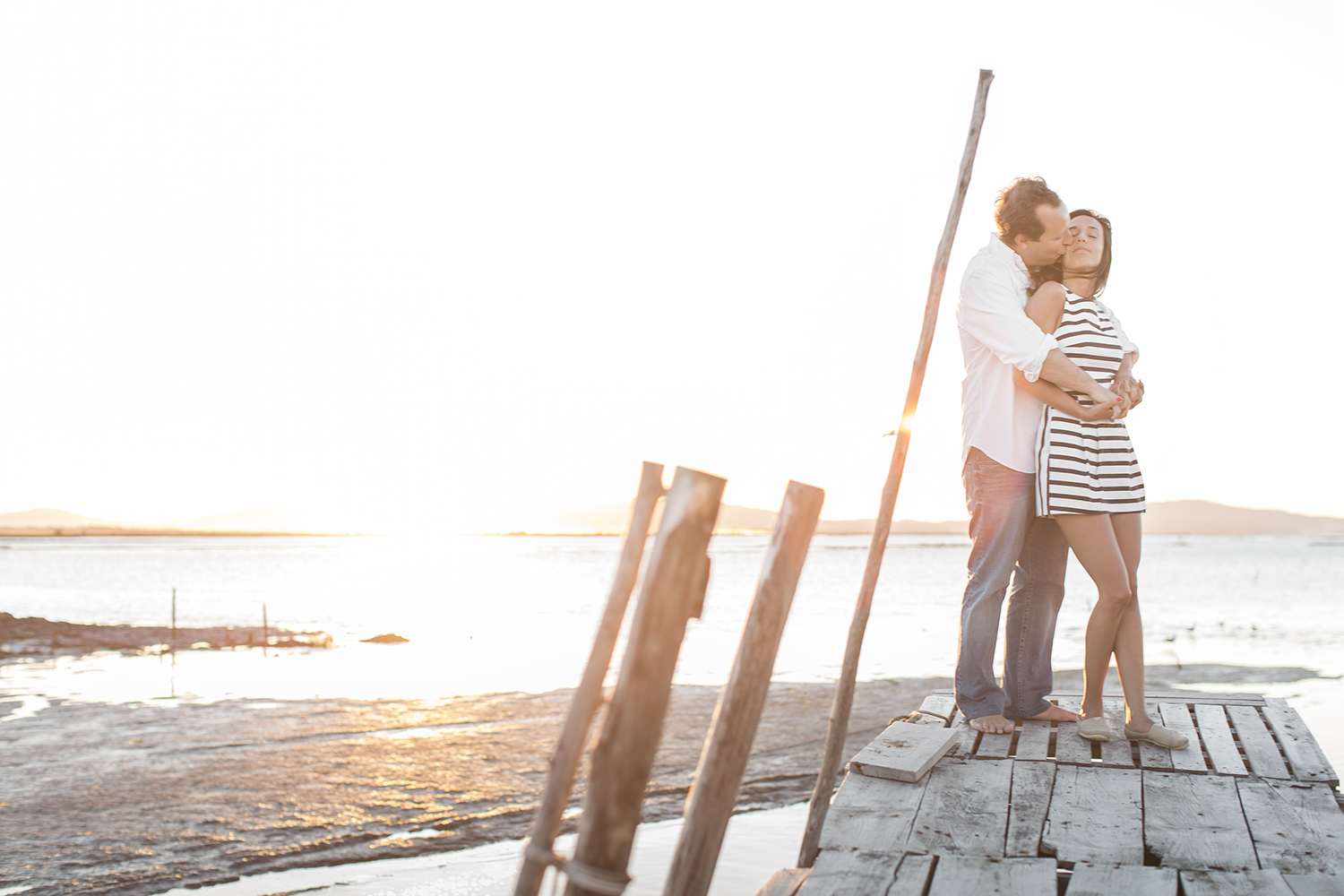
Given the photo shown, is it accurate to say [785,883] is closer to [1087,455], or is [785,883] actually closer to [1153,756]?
[1153,756]

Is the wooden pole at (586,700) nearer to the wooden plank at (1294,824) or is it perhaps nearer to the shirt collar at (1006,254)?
the wooden plank at (1294,824)

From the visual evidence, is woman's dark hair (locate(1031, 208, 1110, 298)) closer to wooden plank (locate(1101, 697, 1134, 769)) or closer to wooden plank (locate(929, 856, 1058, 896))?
wooden plank (locate(1101, 697, 1134, 769))

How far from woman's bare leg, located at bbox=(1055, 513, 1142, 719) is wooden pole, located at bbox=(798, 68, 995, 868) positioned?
2.41ft

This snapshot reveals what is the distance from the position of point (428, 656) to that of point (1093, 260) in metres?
18.1

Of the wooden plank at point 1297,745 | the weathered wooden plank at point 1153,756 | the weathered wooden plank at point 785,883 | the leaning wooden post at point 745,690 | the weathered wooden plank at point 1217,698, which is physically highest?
the leaning wooden post at point 745,690

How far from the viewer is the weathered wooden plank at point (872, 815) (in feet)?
9.32

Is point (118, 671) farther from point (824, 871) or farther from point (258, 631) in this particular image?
point (824, 871)

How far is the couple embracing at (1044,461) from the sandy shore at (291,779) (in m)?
3.92

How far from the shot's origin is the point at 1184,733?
406 centimetres

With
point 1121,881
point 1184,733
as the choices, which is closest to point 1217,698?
point 1184,733

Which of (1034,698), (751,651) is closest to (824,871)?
(751,651)

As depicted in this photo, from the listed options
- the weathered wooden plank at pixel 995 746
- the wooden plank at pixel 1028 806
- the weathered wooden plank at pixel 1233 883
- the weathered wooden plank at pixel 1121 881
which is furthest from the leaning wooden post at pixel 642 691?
the weathered wooden plank at pixel 995 746

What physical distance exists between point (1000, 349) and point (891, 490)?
0.77 m

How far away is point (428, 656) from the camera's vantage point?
19.9 m
